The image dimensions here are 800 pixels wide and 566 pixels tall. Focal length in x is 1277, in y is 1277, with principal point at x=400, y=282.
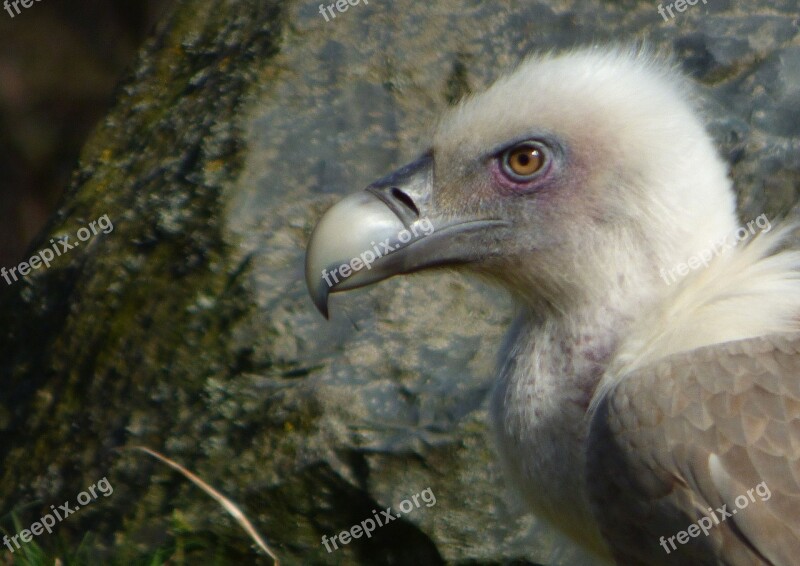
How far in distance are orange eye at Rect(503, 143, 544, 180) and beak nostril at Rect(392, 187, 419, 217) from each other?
25 centimetres

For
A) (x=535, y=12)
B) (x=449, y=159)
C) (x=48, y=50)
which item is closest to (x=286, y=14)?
(x=535, y=12)

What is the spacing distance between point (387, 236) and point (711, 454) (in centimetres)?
94

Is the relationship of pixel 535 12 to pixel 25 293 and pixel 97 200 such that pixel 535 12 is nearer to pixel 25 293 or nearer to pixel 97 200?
pixel 97 200

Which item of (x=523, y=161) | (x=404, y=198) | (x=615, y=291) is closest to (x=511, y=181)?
(x=523, y=161)

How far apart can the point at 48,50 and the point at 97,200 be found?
4.92 meters

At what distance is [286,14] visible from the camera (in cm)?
475

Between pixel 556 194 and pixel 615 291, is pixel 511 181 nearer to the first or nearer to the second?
pixel 556 194

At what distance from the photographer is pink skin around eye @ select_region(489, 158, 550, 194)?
3.19 metres

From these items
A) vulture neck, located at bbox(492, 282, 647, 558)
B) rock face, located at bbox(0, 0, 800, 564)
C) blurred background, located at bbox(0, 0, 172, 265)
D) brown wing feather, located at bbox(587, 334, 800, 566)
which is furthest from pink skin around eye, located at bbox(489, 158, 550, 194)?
blurred background, located at bbox(0, 0, 172, 265)

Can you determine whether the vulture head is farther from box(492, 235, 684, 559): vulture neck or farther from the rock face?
the rock face

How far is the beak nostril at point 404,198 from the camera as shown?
3.18 meters

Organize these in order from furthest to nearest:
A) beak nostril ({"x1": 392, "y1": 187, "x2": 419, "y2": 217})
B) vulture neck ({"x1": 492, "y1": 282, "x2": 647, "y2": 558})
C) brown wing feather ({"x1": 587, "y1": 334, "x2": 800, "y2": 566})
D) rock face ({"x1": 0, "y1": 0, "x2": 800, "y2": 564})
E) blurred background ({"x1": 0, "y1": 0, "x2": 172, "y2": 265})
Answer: blurred background ({"x1": 0, "y1": 0, "x2": 172, "y2": 265}) < rock face ({"x1": 0, "y1": 0, "x2": 800, "y2": 564}) < beak nostril ({"x1": 392, "y1": 187, "x2": 419, "y2": 217}) < vulture neck ({"x1": 492, "y1": 282, "x2": 647, "y2": 558}) < brown wing feather ({"x1": 587, "y1": 334, "x2": 800, "y2": 566})

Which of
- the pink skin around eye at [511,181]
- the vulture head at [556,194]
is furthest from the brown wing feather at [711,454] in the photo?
the pink skin around eye at [511,181]

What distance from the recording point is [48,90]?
9.34 metres
